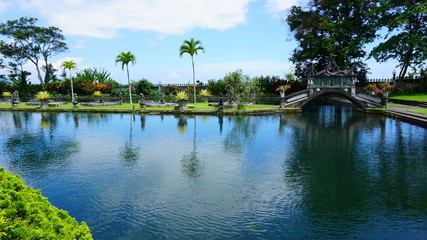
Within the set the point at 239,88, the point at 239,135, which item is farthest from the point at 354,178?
the point at 239,88

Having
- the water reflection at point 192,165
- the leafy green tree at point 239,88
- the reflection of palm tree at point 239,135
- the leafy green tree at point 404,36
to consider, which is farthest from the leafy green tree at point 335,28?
the water reflection at point 192,165

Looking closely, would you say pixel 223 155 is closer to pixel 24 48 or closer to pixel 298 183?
pixel 298 183

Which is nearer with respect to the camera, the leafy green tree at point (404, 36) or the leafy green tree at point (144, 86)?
the leafy green tree at point (404, 36)

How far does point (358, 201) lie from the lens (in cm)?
951

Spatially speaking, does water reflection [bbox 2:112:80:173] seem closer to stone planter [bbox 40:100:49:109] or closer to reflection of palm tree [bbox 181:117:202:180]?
reflection of palm tree [bbox 181:117:202:180]

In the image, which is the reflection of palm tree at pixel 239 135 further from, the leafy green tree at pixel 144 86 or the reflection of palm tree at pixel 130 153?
the leafy green tree at pixel 144 86

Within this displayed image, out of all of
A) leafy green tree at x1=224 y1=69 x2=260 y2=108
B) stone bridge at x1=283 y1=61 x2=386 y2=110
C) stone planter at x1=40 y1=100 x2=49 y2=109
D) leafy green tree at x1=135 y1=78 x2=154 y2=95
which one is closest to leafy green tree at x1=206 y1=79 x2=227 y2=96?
leafy green tree at x1=135 y1=78 x2=154 y2=95

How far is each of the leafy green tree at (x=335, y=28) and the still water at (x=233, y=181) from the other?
27.8 m

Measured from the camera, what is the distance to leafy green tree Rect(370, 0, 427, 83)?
135 ft

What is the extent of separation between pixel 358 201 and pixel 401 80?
47.6 m

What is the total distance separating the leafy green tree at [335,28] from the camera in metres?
44.8

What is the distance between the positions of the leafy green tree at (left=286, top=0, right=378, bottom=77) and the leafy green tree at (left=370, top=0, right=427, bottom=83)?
2158mm

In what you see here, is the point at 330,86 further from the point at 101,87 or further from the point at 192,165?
the point at 101,87

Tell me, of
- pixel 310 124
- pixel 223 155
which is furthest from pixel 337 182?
pixel 310 124
